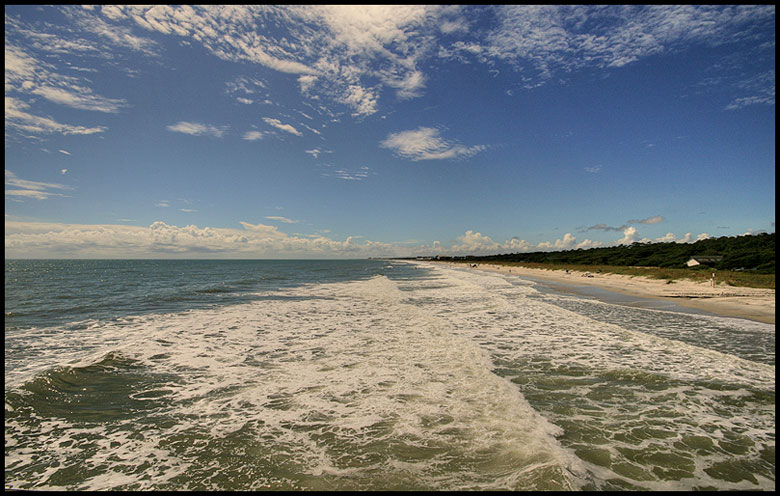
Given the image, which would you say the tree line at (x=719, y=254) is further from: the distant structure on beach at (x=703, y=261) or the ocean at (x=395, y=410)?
the ocean at (x=395, y=410)

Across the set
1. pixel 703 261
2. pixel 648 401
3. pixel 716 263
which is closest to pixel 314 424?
pixel 648 401

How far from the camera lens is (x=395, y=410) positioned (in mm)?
6840

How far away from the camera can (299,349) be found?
11.5m

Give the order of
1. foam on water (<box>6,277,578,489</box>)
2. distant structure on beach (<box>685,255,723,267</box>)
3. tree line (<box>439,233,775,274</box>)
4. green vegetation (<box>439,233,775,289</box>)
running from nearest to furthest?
foam on water (<box>6,277,578,489</box>) → green vegetation (<box>439,233,775,289</box>) → tree line (<box>439,233,775,274</box>) → distant structure on beach (<box>685,255,723,267</box>)

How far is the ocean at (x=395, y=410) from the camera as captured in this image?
4.87 metres

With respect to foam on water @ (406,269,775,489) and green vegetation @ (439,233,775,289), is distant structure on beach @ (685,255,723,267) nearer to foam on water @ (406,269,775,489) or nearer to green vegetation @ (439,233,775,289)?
green vegetation @ (439,233,775,289)

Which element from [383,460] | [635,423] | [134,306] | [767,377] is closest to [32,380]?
[383,460]

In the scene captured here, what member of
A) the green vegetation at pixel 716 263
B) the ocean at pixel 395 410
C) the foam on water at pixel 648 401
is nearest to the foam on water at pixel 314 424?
the ocean at pixel 395 410

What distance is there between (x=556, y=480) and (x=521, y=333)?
30.9 feet

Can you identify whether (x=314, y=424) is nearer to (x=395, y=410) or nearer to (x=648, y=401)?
(x=395, y=410)

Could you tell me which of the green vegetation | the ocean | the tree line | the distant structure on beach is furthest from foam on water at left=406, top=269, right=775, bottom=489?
the distant structure on beach

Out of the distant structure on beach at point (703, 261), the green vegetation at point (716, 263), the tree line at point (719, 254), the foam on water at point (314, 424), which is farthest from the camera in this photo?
the distant structure on beach at point (703, 261)

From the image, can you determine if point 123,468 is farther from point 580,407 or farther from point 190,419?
point 580,407

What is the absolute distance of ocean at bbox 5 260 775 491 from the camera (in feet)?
16.0
